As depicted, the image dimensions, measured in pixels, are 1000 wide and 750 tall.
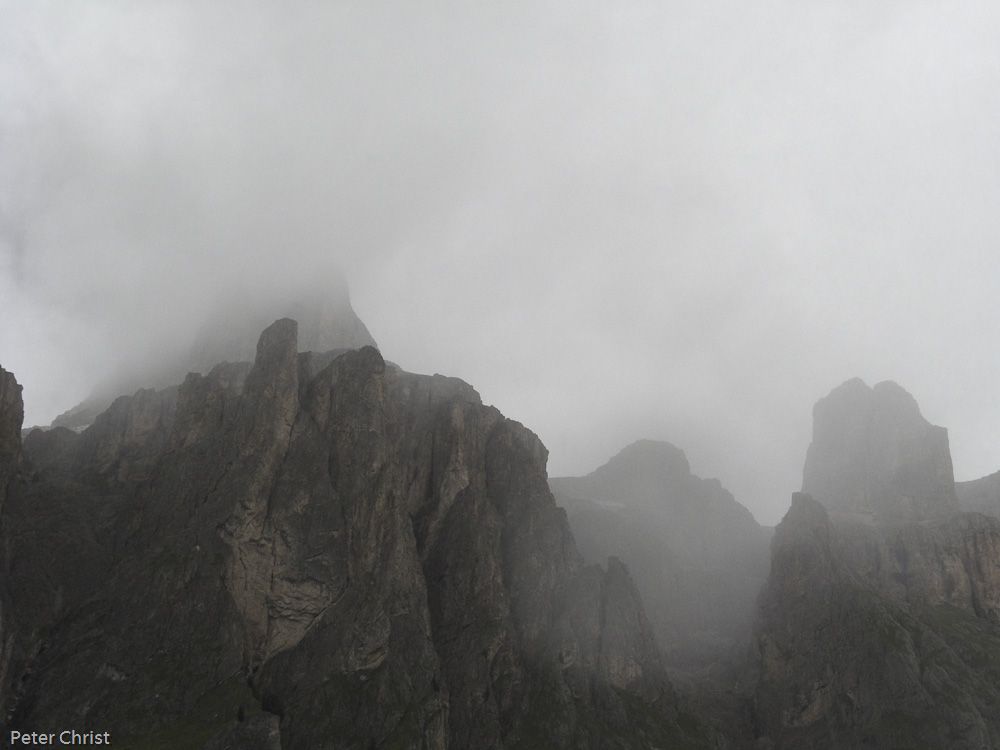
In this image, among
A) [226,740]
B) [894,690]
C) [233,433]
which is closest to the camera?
[226,740]

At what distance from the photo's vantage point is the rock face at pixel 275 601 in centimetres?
13962

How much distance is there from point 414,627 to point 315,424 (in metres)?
63.6

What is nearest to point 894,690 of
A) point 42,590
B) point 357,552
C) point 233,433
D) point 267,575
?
point 357,552

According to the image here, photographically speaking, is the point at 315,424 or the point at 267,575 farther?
the point at 315,424

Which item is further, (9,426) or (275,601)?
(275,601)

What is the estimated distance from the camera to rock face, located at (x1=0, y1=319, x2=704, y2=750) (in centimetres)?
13962

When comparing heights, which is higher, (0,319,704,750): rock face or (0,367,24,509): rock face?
(0,367,24,509): rock face

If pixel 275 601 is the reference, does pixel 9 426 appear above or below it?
above

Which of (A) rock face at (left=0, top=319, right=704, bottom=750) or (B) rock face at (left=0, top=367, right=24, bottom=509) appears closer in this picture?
(A) rock face at (left=0, top=319, right=704, bottom=750)

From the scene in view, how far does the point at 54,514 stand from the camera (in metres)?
162

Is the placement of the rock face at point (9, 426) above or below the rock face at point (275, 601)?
above

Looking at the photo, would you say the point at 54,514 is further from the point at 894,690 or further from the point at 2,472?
the point at 894,690

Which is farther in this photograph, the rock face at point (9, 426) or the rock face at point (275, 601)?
the rock face at point (9, 426)

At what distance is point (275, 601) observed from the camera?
524 feet
